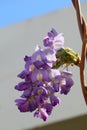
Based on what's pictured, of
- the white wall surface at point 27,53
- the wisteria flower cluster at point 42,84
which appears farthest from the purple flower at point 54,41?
the white wall surface at point 27,53

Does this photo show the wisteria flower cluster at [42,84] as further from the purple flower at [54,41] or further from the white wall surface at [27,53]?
the white wall surface at [27,53]

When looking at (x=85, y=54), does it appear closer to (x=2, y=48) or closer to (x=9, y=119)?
(x=9, y=119)

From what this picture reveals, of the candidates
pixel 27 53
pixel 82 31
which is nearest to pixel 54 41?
pixel 82 31

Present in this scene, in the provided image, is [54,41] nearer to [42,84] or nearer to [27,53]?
[42,84]

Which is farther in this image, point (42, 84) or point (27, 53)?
point (27, 53)

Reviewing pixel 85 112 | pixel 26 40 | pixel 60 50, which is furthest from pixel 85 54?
pixel 26 40

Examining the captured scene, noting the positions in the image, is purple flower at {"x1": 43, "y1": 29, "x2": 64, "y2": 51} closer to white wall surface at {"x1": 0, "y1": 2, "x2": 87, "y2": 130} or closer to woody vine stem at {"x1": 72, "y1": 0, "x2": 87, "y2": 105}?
woody vine stem at {"x1": 72, "y1": 0, "x2": 87, "y2": 105}
